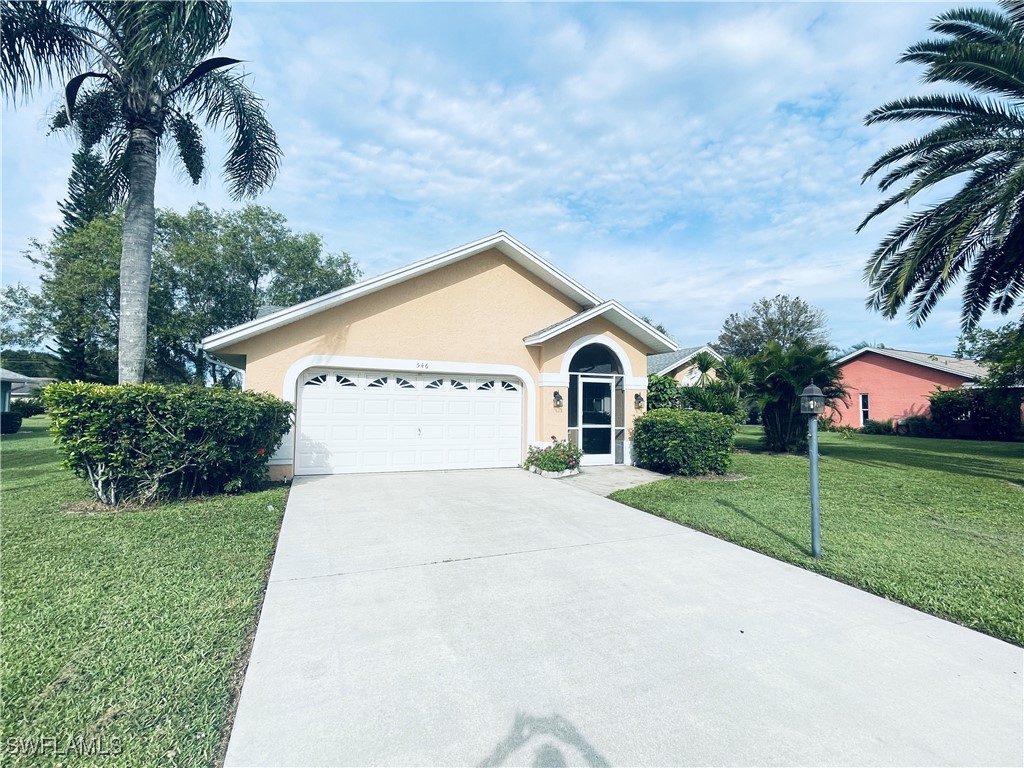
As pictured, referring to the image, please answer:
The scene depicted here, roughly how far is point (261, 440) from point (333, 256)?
24.5 metres

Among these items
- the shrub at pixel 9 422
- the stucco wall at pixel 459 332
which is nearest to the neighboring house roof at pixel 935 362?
the stucco wall at pixel 459 332

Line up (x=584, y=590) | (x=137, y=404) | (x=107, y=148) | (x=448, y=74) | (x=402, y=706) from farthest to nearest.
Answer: (x=448, y=74), (x=107, y=148), (x=137, y=404), (x=584, y=590), (x=402, y=706)

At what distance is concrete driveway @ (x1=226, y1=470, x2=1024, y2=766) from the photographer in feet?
7.86

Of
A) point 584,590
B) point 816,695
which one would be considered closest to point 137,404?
point 584,590

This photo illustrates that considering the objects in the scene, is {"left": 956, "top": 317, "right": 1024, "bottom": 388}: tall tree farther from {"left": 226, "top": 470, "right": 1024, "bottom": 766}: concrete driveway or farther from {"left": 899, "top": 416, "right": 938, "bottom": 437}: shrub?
{"left": 226, "top": 470, "right": 1024, "bottom": 766}: concrete driveway

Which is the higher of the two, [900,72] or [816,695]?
[900,72]

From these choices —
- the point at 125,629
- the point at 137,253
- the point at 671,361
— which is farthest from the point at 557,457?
the point at 671,361

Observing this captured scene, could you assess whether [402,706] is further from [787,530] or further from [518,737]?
[787,530]

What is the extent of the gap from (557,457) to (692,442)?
315 cm

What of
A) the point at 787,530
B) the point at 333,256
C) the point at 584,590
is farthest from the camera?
the point at 333,256

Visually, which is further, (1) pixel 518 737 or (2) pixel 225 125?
(2) pixel 225 125

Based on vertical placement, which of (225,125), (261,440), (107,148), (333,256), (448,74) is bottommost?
(261,440)

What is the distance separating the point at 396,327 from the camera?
1078 cm
